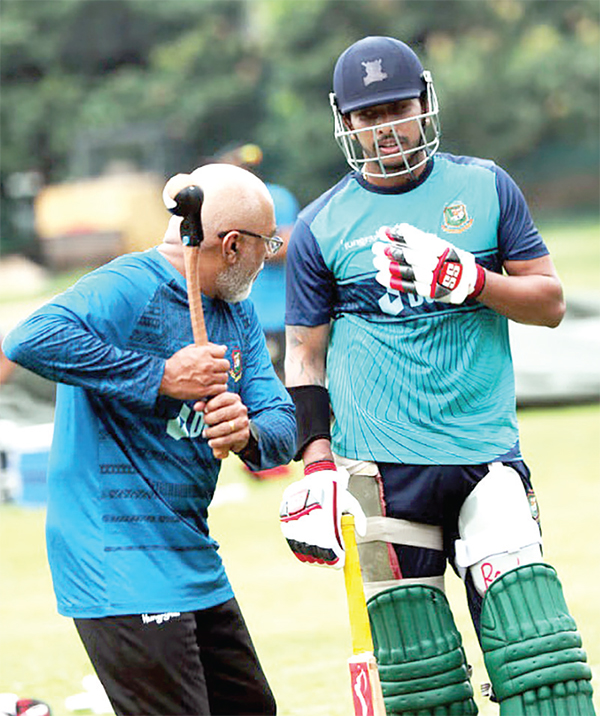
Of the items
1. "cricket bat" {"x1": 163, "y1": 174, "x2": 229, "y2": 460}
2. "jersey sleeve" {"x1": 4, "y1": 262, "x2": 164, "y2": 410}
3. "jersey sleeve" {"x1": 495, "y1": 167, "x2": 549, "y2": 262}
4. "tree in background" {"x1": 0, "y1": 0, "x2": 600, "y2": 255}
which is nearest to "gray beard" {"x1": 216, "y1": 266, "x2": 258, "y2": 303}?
"cricket bat" {"x1": 163, "y1": 174, "x2": 229, "y2": 460}

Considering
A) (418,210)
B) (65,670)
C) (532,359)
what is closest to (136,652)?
(418,210)

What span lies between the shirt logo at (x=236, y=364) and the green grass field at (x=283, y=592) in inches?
78.4

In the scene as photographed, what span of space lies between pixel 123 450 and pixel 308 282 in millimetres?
895

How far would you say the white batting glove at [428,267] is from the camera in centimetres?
399

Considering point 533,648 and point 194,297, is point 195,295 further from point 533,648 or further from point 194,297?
point 533,648

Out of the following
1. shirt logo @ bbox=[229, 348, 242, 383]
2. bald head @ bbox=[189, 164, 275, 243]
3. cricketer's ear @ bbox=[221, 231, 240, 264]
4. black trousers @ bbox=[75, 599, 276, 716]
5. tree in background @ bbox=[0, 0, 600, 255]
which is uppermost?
tree in background @ bbox=[0, 0, 600, 255]

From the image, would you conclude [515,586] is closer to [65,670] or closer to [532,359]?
[65,670]

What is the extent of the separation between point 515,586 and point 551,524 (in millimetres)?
5199

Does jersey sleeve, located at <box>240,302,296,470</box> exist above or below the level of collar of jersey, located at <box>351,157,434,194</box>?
below

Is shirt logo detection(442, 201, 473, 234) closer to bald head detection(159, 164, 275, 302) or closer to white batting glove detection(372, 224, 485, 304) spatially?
white batting glove detection(372, 224, 485, 304)

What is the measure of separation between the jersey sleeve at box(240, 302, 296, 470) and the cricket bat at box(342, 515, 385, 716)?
11.2 inches

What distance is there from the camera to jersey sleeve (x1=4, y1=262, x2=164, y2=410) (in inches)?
139

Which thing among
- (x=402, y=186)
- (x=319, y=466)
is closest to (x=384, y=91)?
(x=402, y=186)

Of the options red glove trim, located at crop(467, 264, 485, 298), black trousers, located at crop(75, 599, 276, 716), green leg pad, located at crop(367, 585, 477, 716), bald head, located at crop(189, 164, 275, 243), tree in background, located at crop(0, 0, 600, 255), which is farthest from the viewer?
tree in background, located at crop(0, 0, 600, 255)
